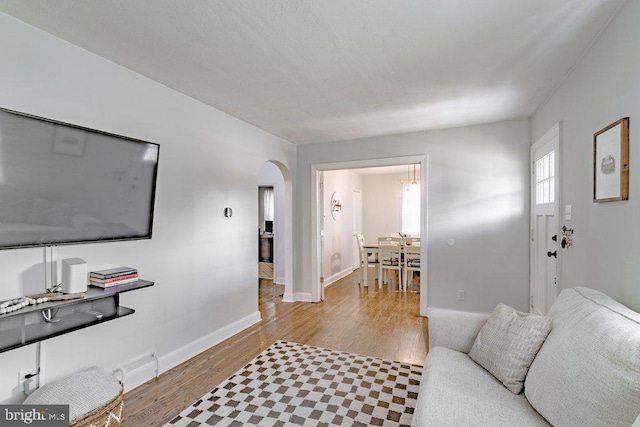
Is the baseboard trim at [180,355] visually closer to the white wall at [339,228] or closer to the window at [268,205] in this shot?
the white wall at [339,228]

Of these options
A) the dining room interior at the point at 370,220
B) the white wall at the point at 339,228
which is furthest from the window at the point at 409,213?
the white wall at the point at 339,228

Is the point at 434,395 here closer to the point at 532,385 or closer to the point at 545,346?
the point at 532,385

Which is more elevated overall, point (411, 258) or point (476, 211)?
point (476, 211)

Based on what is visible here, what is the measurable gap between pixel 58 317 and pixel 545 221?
166 inches

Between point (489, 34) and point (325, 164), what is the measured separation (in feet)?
9.89

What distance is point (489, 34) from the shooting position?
6.40 ft

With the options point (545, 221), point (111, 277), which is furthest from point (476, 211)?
point (111, 277)

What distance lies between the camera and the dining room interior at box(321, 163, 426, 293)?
6012mm

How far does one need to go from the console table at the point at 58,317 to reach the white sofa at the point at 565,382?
6.56ft

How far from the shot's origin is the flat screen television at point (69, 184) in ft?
5.53

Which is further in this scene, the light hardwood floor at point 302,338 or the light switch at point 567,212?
the light switch at point 567,212

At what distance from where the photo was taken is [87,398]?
1.69 m

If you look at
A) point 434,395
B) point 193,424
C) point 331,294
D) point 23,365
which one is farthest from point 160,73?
point 331,294

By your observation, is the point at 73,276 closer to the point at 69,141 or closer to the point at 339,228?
the point at 69,141
